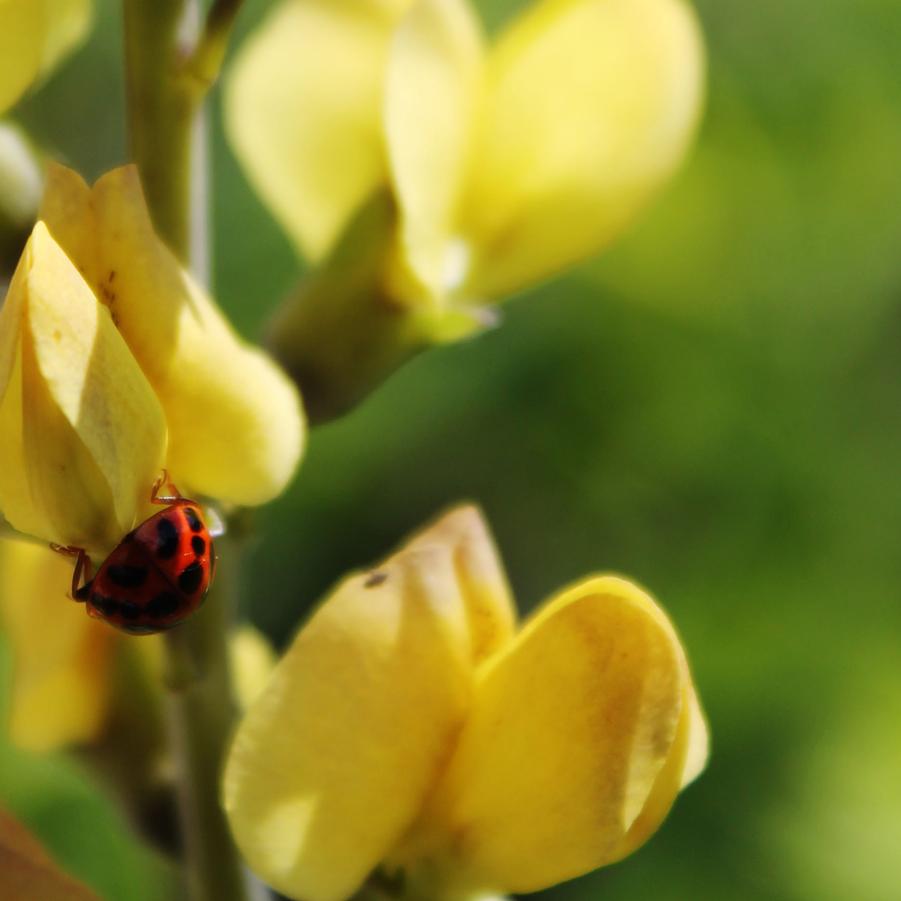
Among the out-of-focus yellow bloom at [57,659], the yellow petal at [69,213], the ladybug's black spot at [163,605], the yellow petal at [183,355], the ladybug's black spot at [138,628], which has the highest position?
the yellow petal at [69,213]

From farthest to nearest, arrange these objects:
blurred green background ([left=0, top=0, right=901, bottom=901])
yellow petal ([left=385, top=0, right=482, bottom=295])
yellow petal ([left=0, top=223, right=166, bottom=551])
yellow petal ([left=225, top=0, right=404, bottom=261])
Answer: blurred green background ([left=0, top=0, right=901, bottom=901]) → yellow petal ([left=225, top=0, right=404, bottom=261]) → yellow petal ([left=385, top=0, right=482, bottom=295]) → yellow petal ([left=0, top=223, right=166, bottom=551])

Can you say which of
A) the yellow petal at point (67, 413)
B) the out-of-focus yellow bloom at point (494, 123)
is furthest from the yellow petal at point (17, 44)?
the out-of-focus yellow bloom at point (494, 123)

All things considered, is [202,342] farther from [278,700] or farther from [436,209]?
[436,209]

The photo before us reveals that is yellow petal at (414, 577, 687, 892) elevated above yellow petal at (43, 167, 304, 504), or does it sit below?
below

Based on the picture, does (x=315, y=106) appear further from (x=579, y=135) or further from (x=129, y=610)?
(x=129, y=610)

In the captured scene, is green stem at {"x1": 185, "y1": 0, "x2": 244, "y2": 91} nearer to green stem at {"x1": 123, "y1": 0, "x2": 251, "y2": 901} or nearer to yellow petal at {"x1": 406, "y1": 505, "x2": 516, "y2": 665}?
green stem at {"x1": 123, "y1": 0, "x2": 251, "y2": 901}

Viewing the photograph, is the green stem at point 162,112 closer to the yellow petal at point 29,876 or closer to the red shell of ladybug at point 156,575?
the red shell of ladybug at point 156,575

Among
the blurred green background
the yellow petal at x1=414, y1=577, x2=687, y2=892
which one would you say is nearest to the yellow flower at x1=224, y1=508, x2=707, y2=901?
the yellow petal at x1=414, y1=577, x2=687, y2=892
